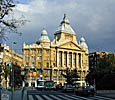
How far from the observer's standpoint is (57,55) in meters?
153

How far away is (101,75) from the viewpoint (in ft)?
191

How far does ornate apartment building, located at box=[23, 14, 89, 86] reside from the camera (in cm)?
14712

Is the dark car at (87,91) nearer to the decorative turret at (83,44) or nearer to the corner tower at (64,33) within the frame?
the corner tower at (64,33)

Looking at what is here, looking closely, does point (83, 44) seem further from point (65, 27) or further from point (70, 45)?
point (70, 45)

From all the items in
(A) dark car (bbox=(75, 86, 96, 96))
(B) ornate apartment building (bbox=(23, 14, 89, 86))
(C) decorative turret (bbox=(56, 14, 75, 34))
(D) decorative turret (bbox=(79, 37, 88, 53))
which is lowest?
(A) dark car (bbox=(75, 86, 96, 96))

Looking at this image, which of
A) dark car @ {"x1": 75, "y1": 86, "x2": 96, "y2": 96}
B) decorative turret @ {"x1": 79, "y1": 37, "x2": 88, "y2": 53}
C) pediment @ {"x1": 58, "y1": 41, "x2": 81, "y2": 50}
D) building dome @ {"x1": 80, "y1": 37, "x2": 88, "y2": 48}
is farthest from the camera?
building dome @ {"x1": 80, "y1": 37, "x2": 88, "y2": 48}

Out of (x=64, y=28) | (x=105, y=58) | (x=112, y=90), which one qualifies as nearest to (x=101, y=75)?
(x=112, y=90)

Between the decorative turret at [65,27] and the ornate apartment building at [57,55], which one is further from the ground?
the decorative turret at [65,27]

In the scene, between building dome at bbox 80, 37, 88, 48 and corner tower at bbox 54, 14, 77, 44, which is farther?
building dome at bbox 80, 37, 88, 48

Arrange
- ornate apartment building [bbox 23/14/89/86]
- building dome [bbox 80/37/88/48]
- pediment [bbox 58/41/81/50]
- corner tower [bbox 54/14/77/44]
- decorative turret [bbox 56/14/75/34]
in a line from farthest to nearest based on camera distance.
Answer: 1. building dome [bbox 80/37/88/48]
2. decorative turret [bbox 56/14/75/34]
3. corner tower [bbox 54/14/77/44]
4. pediment [bbox 58/41/81/50]
5. ornate apartment building [bbox 23/14/89/86]

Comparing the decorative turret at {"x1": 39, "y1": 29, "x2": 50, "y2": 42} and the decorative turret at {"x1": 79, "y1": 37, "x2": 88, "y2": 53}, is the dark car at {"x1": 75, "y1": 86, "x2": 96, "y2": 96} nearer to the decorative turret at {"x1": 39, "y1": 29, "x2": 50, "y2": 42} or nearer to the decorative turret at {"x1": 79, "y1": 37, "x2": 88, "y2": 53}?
the decorative turret at {"x1": 39, "y1": 29, "x2": 50, "y2": 42}

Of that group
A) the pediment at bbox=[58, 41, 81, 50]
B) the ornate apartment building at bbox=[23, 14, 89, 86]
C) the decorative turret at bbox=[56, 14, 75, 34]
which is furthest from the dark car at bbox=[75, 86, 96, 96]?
the decorative turret at bbox=[56, 14, 75, 34]

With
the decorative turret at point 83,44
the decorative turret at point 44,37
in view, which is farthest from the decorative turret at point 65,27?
the decorative turret at point 83,44

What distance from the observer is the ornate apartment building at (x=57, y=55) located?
147125 millimetres
